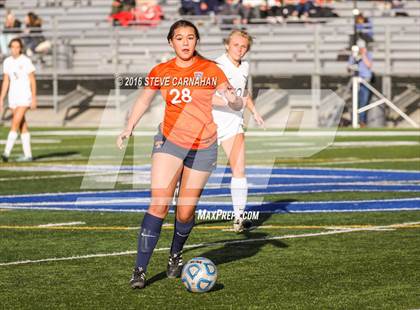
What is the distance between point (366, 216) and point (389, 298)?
4.67 metres

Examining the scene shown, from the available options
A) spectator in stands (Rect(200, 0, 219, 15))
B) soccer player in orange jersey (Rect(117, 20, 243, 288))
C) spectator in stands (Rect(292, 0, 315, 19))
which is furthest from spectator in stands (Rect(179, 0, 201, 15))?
soccer player in orange jersey (Rect(117, 20, 243, 288))

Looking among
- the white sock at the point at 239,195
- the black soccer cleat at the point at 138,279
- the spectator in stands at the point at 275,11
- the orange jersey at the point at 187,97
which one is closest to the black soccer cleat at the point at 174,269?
the black soccer cleat at the point at 138,279

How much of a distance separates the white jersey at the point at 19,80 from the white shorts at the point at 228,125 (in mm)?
8635

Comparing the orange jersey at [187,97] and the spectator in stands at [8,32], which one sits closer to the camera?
the orange jersey at [187,97]

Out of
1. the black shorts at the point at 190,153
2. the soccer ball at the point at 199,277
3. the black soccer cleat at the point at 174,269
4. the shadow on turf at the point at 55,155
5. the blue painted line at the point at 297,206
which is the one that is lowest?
the shadow on turf at the point at 55,155

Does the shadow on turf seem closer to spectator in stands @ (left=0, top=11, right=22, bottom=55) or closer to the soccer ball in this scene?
spectator in stands @ (left=0, top=11, right=22, bottom=55)

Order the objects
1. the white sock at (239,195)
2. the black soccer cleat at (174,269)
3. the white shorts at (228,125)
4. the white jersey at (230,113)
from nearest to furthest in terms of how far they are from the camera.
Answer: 1. the black soccer cleat at (174,269)
2. the white sock at (239,195)
3. the white jersey at (230,113)
4. the white shorts at (228,125)

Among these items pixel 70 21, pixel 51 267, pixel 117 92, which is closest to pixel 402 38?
pixel 117 92

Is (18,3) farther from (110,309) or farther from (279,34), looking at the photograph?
(110,309)

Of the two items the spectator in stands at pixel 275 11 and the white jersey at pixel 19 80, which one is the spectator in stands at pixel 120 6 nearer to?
the spectator in stands at pixel 275 11

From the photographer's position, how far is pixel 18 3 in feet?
126

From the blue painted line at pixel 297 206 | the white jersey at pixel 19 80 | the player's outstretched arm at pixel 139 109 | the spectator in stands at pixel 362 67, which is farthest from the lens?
the spectator in stands at pixel 362 67

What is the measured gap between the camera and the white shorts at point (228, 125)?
38.8 ft

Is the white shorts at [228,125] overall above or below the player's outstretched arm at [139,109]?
below
